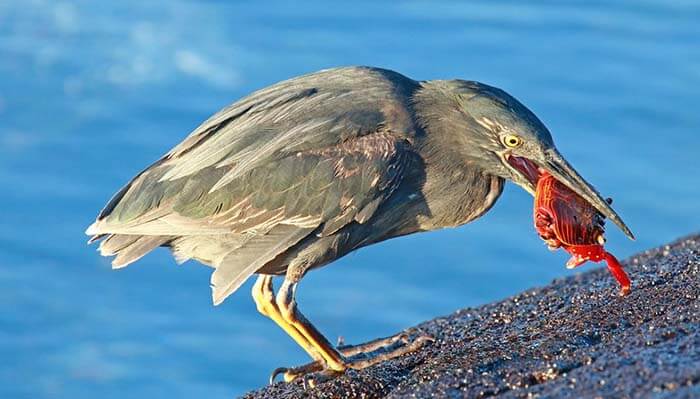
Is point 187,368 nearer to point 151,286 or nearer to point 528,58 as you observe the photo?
point 151,286

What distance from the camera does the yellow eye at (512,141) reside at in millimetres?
7340

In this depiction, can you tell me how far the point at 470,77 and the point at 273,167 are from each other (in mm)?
5592

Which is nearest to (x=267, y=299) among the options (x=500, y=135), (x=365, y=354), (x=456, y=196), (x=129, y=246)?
(x=365, y=354)

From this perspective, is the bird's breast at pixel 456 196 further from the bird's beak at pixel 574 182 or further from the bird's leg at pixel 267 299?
the bird's leg at pixel 267 299

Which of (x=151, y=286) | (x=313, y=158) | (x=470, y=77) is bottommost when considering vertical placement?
(x=313, y=158)

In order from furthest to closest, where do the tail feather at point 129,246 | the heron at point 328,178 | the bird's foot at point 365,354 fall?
the tail feather at point 129,246 → the bird's foot at point 365,354 → the heron at point 328,178

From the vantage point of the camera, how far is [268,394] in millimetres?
7297

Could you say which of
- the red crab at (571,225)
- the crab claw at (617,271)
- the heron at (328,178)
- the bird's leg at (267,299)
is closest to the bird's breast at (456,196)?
the heron at (328,178)

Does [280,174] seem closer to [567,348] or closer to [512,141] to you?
[512,141]

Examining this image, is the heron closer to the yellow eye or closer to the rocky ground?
the yellow eye

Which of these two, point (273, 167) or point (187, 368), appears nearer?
point (273, 167)

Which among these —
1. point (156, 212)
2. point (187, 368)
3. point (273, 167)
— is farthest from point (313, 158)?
point (187, 368)

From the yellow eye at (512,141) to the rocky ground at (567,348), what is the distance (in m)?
0.90

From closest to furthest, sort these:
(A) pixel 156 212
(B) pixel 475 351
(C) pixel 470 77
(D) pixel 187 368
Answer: (B) pixel 475 351
(A) pixel 156 212
(D) pixel 187 368
(C) pixel 470 77
